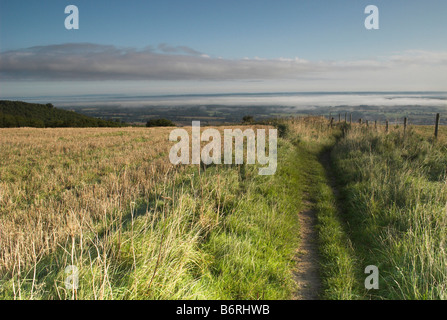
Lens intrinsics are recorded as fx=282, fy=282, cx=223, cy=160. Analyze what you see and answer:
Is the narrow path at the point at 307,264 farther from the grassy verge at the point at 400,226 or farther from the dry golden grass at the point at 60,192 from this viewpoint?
the dry golden grass at the point at 60,192

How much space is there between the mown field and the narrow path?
13 cm

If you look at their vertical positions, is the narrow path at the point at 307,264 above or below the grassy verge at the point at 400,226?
below

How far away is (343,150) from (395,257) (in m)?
12.1

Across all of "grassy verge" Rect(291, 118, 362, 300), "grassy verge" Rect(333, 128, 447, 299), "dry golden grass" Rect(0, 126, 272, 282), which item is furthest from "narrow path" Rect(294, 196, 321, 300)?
"dry golden grass" Rect(0, 126, 272, 282)

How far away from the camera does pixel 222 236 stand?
5.18m

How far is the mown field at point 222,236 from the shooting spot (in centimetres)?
365

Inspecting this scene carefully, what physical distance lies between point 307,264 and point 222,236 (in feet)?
5.34

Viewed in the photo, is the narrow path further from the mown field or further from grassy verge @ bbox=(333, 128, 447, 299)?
grassy verge @ bbox=(333, 128, 447, 299)

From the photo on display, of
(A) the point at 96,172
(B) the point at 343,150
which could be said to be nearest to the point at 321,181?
(B) the point at 343,150

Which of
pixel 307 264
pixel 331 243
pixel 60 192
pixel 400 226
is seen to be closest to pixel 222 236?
pixel 307 264

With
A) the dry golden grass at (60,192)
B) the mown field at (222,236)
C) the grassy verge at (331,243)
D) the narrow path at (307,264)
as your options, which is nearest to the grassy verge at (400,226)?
Answer: the mown field at (222,236)

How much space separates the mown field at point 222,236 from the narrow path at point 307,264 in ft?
→ 0.44

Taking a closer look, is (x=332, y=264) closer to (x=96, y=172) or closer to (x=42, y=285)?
(x=42, y=285)

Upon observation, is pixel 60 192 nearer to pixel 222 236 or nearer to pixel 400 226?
pixel 222 236
